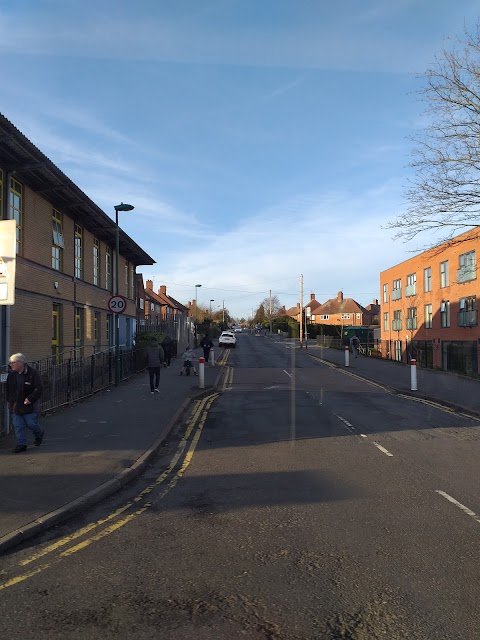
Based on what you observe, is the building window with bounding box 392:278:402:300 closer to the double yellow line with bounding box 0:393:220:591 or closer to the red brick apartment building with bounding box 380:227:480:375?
the red brick apartment building with bounding box 380:227:480:375

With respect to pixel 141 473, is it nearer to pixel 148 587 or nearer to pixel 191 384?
pixel 148 587

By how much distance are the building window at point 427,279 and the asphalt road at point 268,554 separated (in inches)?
1349

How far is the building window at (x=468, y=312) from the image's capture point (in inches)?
1326

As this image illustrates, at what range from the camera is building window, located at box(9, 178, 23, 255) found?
14869mm

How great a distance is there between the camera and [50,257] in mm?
17594

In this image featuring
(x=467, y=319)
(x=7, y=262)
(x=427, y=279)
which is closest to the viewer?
(x=7, y=262)

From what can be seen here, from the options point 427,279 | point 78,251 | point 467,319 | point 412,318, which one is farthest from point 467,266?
point 78,251

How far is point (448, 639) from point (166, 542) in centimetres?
258

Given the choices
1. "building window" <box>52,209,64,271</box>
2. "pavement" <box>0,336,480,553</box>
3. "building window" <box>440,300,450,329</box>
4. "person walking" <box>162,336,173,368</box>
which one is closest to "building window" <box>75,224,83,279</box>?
"building window" <box>52,209,64,271</box>

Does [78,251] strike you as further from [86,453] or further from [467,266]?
[467,266]

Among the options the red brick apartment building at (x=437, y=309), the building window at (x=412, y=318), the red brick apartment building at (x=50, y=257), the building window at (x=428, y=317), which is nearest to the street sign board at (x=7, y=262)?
the red brick apartment building at (x=50, y=257)

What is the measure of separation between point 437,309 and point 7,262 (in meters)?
36.4

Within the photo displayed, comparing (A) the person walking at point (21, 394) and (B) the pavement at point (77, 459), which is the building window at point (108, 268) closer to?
(B) the pavement at point (77, 459)

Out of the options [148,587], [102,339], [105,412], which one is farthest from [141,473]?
[102,339]
